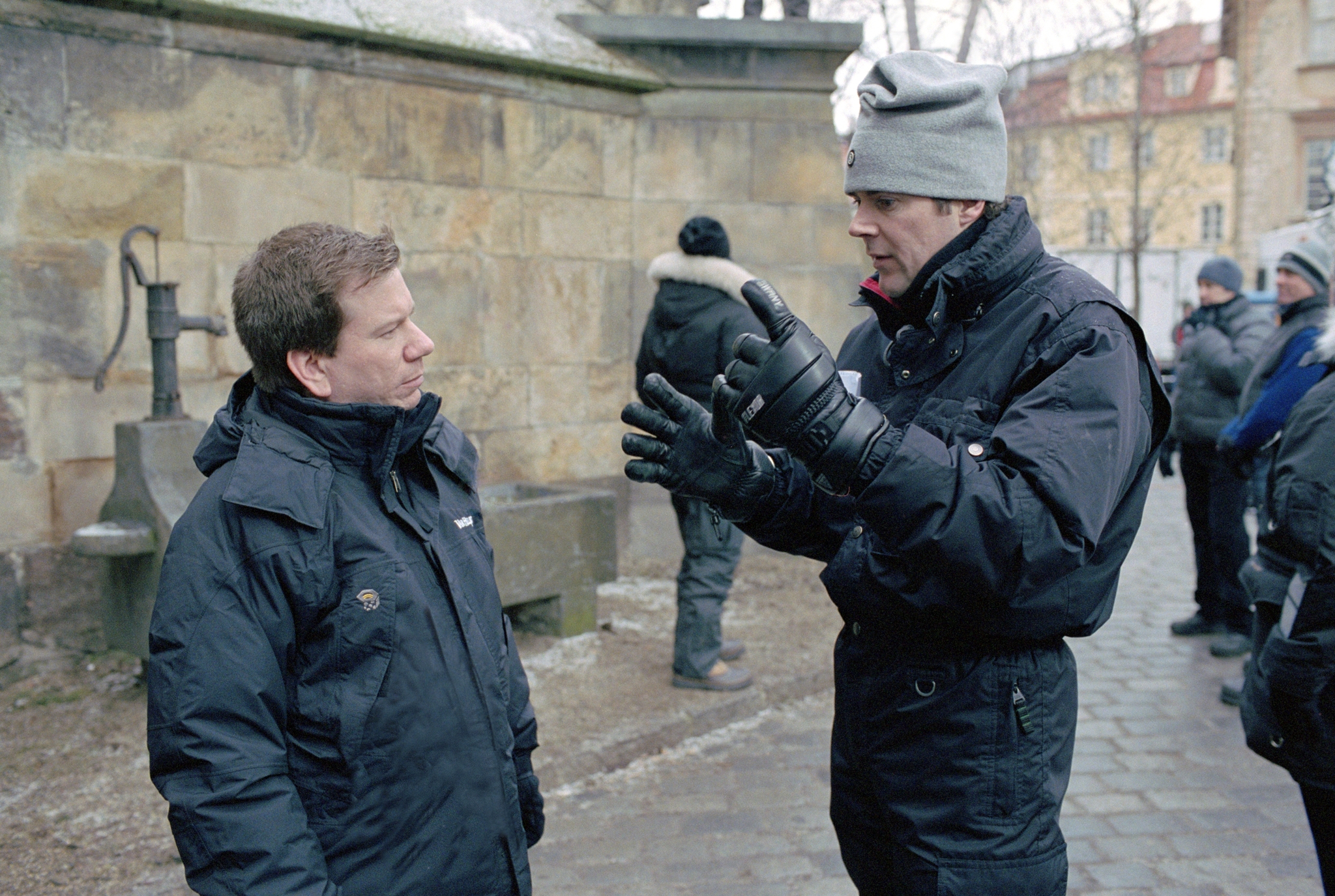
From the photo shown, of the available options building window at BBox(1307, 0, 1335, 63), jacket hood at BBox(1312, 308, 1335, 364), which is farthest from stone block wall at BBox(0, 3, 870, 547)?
building window at BBox(1307, 0, 1335, 63)

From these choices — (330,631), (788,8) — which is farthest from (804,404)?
(788,8)

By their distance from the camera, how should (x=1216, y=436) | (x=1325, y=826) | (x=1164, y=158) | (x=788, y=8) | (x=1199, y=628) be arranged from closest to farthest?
(x=1325, y=826) < (x=1216, y=436) < (x=1199, y=628) < (x=788, y=8) < (x=1164, y=158)

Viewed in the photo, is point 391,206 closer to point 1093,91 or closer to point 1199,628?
point 1199,628

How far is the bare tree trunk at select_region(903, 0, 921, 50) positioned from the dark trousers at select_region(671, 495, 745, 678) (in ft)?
37.9

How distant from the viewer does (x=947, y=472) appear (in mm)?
1699

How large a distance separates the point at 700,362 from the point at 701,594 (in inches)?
40.5

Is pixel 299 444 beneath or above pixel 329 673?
above

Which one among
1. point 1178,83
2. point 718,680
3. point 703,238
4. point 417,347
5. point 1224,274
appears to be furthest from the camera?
point 1178,83

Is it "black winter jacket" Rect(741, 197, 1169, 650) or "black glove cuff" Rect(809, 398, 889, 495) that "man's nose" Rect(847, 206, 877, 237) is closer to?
"black winter jacket" Rect(741, 197, 1169, 650)

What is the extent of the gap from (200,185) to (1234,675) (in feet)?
18.1

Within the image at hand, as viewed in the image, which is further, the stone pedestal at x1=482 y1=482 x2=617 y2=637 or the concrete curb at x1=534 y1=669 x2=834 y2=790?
the stone pedestal at x1=482 y1=482 x2=617 y2=637

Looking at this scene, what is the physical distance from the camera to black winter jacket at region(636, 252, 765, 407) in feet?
16.7

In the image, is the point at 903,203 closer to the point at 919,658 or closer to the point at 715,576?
the point at 919,658

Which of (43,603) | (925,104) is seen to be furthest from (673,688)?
(925,104)
